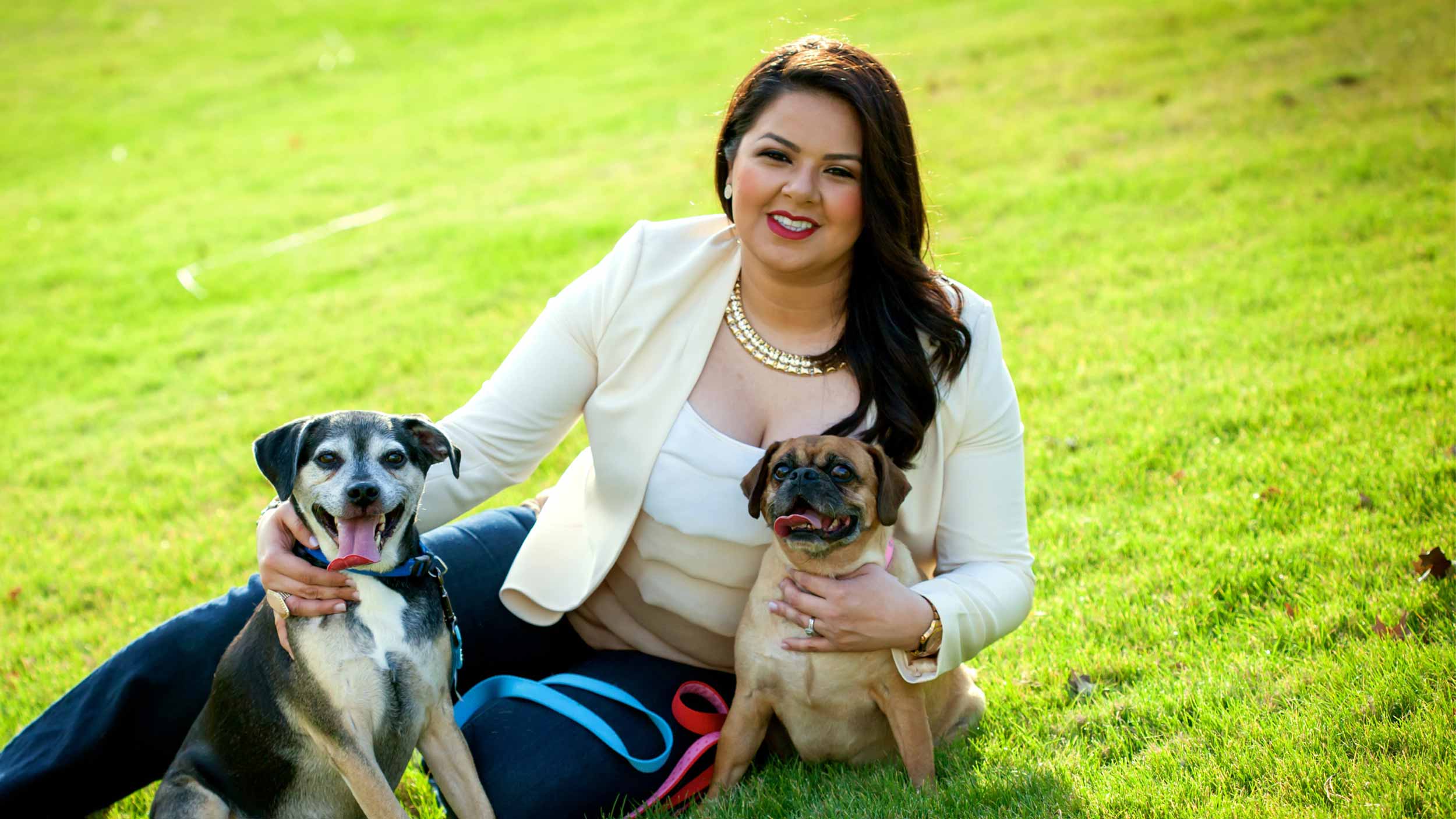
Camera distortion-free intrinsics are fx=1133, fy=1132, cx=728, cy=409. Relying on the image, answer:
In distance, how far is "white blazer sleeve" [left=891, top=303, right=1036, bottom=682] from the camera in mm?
3662

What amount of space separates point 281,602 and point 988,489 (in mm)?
2209

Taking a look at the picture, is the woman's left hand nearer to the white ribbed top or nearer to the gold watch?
the gold watch

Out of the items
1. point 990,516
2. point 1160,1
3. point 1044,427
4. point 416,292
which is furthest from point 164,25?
point 990,516

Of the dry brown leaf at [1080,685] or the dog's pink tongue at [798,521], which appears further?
the dry brown leaf at [1080,685]

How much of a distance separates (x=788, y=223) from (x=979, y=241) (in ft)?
20.8

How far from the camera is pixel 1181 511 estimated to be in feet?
16.4

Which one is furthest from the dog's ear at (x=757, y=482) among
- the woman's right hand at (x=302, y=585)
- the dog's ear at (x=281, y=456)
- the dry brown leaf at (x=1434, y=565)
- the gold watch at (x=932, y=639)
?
the dry brown leaf at (x=1434, y=565)

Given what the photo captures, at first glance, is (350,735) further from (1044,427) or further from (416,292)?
(416,292)

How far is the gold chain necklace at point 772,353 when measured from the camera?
12.4 feet

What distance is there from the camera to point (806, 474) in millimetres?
3393

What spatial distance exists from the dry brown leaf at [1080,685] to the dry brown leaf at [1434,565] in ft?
4.01

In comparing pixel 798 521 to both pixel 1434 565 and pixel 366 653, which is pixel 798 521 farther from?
pixel 1434 565

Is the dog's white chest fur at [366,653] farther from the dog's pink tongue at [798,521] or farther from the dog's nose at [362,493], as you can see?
the dog's pink tongue at [798,521]

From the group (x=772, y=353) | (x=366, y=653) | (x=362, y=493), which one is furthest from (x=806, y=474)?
(x=366, y=653)
